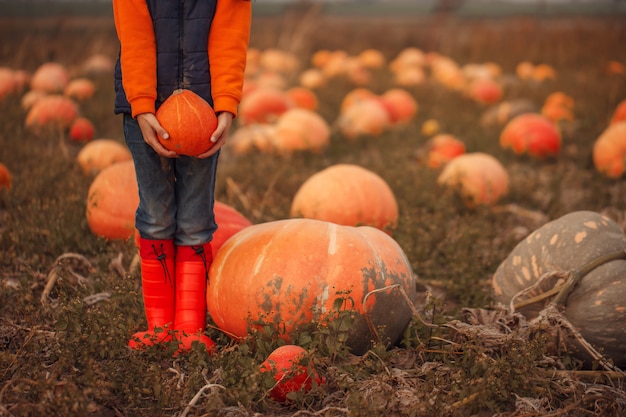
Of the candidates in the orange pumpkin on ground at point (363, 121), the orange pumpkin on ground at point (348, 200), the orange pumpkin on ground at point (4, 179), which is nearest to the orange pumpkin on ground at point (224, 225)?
the orange pumpkin on ground at point (348, 200)

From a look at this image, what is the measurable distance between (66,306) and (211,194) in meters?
0.81

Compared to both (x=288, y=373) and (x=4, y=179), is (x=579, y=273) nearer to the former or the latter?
(x=288, y=373)

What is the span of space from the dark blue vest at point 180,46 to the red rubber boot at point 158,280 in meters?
0.65

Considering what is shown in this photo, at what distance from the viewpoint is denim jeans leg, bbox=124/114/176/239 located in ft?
9.24

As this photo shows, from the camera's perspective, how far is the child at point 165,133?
105 inches

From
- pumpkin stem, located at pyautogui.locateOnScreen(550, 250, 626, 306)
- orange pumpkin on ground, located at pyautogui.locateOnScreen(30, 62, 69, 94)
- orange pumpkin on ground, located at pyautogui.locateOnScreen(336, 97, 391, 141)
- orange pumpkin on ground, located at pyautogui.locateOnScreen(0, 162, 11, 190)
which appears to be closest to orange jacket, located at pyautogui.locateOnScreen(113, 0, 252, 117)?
pumpkin stem, located at pyautogui.locateOnScreen(550, 250, 626, 306)

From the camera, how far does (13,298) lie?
3266mm

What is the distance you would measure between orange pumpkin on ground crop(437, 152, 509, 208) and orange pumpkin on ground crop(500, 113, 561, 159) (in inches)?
55.4

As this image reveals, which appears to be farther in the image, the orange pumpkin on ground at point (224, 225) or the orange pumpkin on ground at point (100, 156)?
the orange pumpkin on ground at point (100, 156)

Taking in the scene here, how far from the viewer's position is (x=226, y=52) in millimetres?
2756

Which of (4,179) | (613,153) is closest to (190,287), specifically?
(4,179)

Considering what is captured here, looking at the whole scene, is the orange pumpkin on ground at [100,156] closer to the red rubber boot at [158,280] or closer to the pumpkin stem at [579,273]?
the red rubber boot at [158,280]

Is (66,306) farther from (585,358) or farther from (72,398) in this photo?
(585,358)

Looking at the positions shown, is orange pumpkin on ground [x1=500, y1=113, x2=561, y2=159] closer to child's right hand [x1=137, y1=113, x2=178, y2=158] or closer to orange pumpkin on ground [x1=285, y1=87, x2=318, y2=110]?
orange pumpkin on ground [x1=285, y1=87, x2=318, y2=110]
